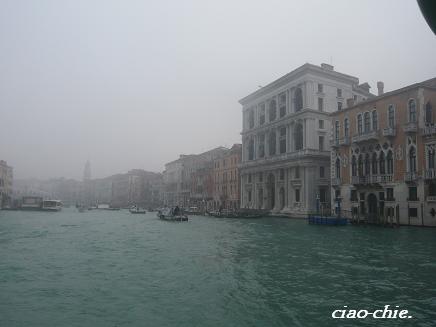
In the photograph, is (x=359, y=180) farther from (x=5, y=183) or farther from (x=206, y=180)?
(x=5, y=183)

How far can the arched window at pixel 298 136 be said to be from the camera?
46312mm

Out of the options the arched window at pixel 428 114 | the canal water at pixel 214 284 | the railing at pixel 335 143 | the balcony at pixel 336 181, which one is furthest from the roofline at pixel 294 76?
the canal water at pixel 214 284

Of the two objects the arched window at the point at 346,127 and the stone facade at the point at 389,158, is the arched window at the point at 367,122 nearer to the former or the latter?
the stone facade at the point at 389,158

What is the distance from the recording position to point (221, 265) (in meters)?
14.1

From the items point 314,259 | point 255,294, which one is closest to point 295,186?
point 314,259

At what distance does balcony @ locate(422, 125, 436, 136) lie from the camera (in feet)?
93.0

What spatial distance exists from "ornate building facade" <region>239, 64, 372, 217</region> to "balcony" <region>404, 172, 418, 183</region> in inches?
478

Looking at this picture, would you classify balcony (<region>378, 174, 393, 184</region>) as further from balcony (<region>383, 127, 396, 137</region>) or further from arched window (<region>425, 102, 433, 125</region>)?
arched window (<region>425, 102, 433, 125</region>)

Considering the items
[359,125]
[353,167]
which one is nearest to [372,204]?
[353,167]

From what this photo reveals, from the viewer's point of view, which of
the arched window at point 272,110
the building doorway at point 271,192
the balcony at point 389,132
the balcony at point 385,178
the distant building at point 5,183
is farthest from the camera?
the distant building at point 5,183

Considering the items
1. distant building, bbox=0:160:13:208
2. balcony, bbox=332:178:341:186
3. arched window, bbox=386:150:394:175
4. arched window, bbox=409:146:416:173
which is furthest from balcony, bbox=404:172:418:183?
distant building, bbox=0:160:13:208

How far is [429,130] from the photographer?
28.6 meters

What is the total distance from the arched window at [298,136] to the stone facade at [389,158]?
7.77 metres

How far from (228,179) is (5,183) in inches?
1959
